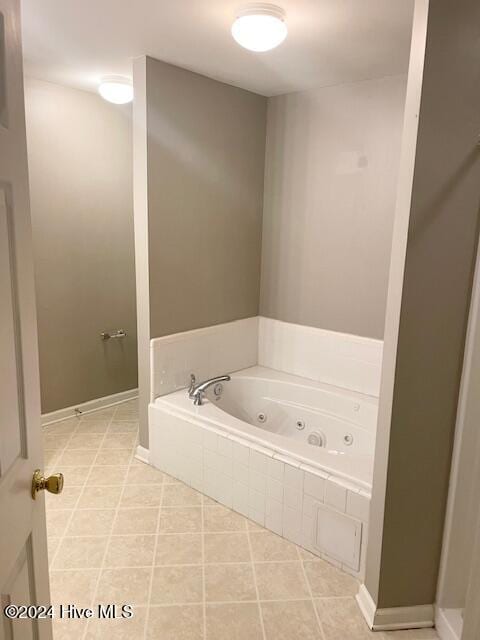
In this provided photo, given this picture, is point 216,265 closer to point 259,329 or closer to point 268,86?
point 259,329

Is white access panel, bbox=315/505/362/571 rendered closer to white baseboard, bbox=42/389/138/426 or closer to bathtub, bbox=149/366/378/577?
bathtub, bbox=149/366/378/577

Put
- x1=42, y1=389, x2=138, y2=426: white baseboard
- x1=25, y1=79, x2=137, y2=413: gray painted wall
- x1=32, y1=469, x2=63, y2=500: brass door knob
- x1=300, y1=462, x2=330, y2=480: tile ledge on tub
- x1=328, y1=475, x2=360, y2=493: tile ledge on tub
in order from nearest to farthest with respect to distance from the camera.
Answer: x1=32, y1=469, x2=63, y2=500: brass door knob < x1=328, y1=475, x2=360, y2=493: tile ledge on tub < x1=300, y1=462, x2=330, y2=480: tile ledge on tub < x1=25, y1=79, x2=137, y2=413: gray painted wall < x1=42, y1=389, x2=138, y2=426: white baseboard

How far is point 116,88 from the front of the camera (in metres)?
3.13

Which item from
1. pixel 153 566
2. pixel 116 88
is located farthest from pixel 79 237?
pixel 153 566

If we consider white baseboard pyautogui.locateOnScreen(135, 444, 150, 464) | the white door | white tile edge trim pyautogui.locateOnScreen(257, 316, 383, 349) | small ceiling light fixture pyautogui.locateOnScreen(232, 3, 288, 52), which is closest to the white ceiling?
small ceiling light fixture pyautogui.locateOnScreen(232, 3, 288, 52)

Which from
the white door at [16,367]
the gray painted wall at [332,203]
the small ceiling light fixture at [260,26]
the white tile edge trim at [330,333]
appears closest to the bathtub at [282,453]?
the white tile edge trim at [330,333]

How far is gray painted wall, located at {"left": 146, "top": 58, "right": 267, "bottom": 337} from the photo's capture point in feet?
9.42

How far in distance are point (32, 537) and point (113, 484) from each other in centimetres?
186

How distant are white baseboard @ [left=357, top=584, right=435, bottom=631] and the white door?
1.34 metres

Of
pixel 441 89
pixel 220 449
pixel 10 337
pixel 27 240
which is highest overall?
pixel 441 89

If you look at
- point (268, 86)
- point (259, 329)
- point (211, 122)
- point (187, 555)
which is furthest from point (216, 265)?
point (187, 555)

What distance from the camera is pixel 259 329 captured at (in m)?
3.77

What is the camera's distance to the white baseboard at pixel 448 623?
70.8 inches

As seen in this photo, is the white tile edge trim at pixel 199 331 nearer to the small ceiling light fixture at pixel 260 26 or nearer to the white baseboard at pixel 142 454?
the white baseboard at pixel 142 454
